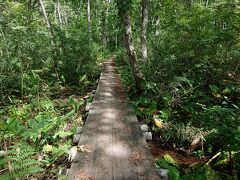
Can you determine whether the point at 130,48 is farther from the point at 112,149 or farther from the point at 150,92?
the point at 112,149

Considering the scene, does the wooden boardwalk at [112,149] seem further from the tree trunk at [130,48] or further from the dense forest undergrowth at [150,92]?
the tree trunk at [130,48]

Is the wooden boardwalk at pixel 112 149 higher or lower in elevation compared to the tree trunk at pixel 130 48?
lower

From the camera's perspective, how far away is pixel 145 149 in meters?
4.49

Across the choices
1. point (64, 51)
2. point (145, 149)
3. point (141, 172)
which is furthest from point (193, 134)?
point (64, 51)

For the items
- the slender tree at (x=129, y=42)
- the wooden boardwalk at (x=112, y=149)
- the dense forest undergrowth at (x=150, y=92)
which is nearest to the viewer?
the wooden boardwalk at (x=112, y=149)

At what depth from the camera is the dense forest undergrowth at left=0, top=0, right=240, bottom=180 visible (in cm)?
435

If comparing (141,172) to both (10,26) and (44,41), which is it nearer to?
(10,26)

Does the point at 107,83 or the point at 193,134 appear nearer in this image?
the point at 193,134

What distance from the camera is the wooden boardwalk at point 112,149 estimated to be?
3693mm

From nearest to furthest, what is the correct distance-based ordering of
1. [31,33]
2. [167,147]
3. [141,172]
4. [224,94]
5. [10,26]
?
[141,172], [167,147], [224,94], [10,26], [31,33]

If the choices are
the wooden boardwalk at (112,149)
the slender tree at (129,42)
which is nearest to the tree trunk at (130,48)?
the slender tree at (129,42)

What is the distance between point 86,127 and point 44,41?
6646 millimetres

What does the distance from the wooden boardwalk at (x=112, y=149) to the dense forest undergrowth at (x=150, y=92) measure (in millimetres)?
297

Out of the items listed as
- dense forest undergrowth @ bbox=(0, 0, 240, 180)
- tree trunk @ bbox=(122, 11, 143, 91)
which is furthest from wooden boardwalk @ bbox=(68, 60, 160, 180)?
tree trunk @ bbox=(122, 11, 143, 91)
